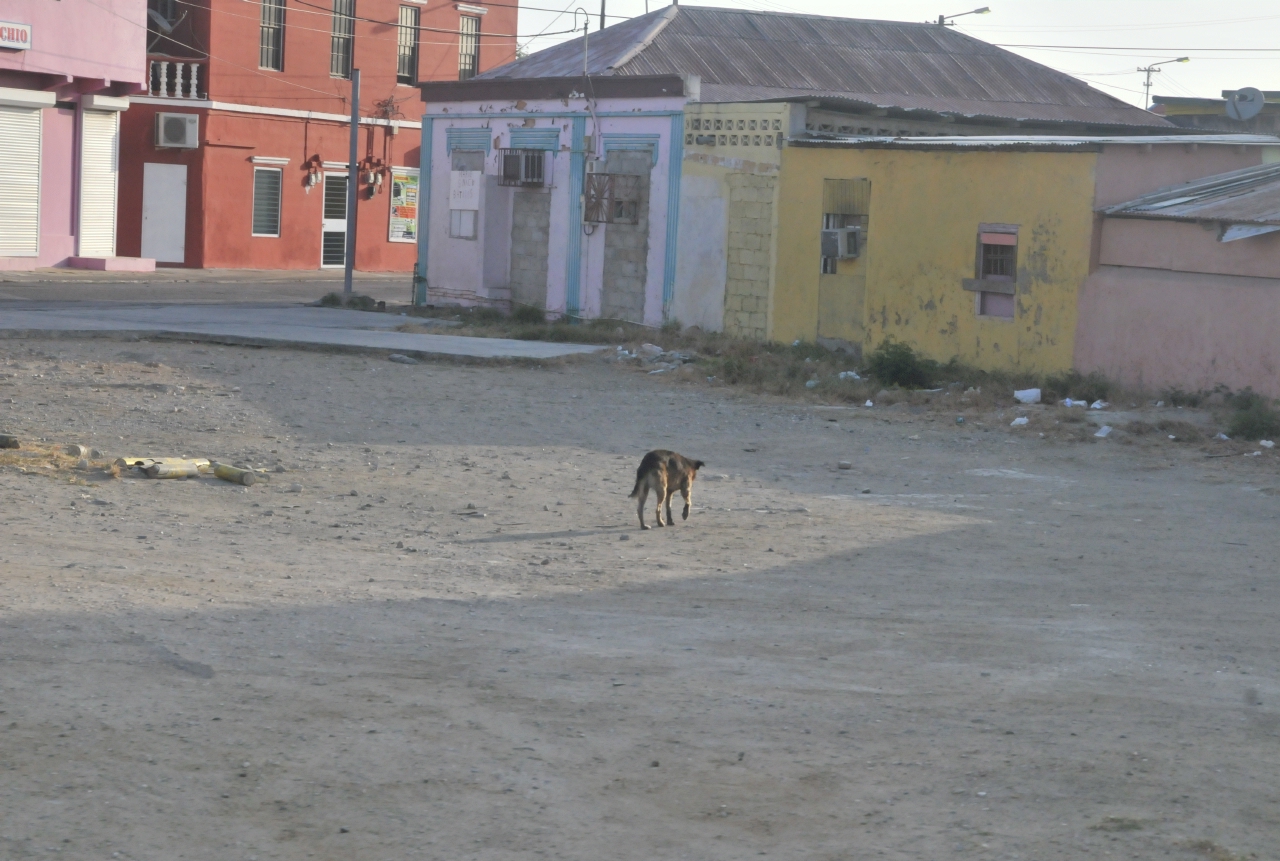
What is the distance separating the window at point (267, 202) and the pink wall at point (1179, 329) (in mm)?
24353

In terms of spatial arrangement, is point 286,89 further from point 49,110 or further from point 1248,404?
point 1248,404

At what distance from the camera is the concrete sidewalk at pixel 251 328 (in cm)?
1892

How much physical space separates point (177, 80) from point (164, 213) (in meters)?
3.08

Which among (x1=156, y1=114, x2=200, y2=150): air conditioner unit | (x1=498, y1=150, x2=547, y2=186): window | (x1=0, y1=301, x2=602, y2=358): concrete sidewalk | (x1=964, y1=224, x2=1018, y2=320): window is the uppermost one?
(x1=156, y1=114, x2=200, y2=150): air conditioner unit

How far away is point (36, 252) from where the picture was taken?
31.4m

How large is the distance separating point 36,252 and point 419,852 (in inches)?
1187

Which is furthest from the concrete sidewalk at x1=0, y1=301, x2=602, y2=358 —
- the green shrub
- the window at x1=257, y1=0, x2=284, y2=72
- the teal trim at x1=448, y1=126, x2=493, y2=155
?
the window at x1=257, y1=0, x2=284, y2=72

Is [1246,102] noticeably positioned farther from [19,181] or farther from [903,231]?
[19,181]

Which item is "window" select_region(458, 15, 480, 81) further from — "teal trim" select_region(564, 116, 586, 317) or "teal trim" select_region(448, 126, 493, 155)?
"teal trim" select_region(564, 116, 586, 317)

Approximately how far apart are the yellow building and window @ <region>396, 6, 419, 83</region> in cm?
1830

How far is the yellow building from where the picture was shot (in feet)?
57.4

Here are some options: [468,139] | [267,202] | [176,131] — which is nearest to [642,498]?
[468,139]

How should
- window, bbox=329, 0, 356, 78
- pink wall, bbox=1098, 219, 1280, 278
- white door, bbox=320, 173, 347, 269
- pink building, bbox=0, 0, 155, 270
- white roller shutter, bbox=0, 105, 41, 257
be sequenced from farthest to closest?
white door, bbox=320, 173, 347, 269, window, bbox=329, 0, 356, 78, white roller shutter, bbox=0, 105, 41, 257, pink building, bbox=0, 0, 155, 270, pink wall, bbox=1098, 219, 1280, 278

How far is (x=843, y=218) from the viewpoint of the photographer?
68.5ft
